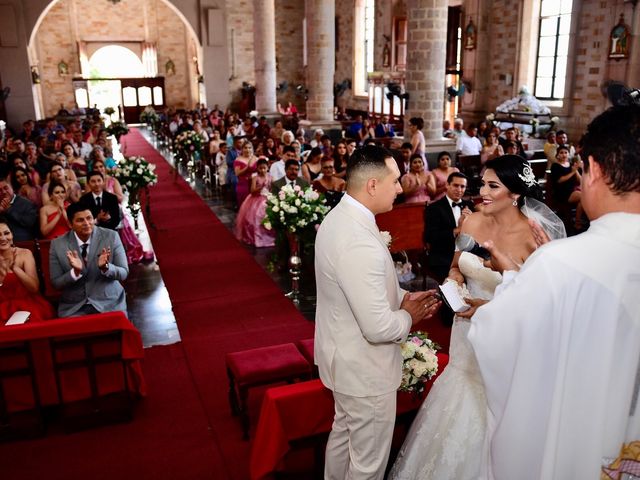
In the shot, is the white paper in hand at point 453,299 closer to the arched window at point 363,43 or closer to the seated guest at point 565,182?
the seated guest at point 565,182

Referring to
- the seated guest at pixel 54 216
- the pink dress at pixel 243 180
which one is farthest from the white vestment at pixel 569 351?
the pink dress at pixel 243 180

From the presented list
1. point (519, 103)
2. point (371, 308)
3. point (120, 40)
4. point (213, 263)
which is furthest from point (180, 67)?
point (371, 308)

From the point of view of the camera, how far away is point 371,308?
2.45 metres

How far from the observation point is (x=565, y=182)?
9047mm

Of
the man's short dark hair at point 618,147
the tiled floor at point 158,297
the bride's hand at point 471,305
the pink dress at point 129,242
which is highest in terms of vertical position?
the man's short dark hair at point 618,147

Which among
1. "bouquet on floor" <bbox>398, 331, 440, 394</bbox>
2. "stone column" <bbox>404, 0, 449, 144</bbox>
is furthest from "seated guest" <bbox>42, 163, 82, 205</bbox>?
"stone column" <bbox>404, 0, 449, 144</bbox>

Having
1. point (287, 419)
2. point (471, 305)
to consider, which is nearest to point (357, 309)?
point (471, 305)

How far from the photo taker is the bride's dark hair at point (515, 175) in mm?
3236

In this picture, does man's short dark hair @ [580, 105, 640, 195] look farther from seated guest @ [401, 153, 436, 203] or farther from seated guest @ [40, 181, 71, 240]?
seated guest @ [401, 153, 436, 203]

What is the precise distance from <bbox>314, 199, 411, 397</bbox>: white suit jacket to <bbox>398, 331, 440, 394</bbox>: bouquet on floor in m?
0.42

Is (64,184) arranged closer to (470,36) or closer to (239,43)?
(470,36)

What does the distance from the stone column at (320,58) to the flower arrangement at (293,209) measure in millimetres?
11347

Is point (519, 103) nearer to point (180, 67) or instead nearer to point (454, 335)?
point (454, 335)

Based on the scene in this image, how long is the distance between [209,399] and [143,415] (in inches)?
20.3
